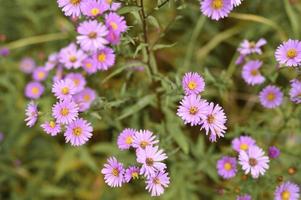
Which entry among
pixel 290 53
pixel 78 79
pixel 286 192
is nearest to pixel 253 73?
pixel 290 53

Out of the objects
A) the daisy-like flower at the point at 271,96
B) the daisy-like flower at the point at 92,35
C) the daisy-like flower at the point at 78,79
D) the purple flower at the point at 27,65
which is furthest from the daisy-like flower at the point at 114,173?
the purple flower at the point at 27,65

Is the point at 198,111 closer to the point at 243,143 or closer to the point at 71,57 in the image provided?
the point at 243,143

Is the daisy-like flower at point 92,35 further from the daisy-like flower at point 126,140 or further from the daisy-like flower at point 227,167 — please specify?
the daisy-like flower at point 227,167

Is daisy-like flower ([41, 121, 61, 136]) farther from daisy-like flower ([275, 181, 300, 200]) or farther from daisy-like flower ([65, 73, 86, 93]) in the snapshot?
daisy-like flower ([275, 181, 300, 200])

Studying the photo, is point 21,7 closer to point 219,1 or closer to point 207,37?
point 207,37

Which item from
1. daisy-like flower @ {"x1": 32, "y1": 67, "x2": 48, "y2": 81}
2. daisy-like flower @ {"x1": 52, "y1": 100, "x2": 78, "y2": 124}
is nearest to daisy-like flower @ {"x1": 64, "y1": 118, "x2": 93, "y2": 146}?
daisy-like flower @ {"x1": 52, "y1": 100, "x2": 78, "y2": 124}

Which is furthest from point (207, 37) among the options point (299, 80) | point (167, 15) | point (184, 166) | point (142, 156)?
point (142, 156)
